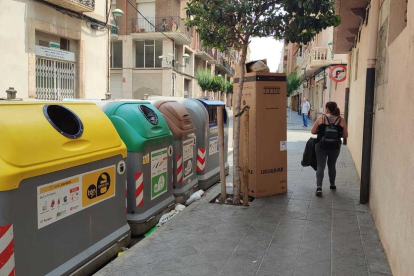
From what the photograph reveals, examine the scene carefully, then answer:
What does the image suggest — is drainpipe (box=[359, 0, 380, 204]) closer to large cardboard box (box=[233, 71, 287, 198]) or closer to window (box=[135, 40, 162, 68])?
large cardboard box (box=[233, 71, 287, 198])

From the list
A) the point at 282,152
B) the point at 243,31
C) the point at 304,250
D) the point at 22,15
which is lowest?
the point at 304,250

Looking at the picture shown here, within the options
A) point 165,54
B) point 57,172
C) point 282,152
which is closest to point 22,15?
point 282,152

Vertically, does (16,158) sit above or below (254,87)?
below

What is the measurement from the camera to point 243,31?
5215mm

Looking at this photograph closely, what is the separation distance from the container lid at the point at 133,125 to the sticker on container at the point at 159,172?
19 cm

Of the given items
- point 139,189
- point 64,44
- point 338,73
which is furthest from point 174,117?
point 64,44

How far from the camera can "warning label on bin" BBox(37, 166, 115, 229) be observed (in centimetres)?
271

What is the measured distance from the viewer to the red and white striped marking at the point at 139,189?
417 cm

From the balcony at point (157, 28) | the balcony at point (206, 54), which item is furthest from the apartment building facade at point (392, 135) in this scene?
the balcony at point (206, 54)

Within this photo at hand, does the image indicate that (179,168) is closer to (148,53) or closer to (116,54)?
A: (148,53)

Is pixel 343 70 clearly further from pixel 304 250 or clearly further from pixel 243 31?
pixel 304 250

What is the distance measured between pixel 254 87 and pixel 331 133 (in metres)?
1.42

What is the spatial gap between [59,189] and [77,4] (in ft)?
41.1

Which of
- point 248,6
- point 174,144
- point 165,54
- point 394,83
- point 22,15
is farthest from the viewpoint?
point 165,54
